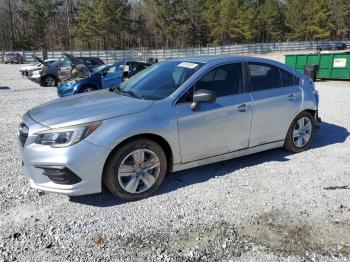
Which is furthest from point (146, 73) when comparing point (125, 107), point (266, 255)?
point (266, 255)

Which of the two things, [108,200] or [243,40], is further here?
[243,40]

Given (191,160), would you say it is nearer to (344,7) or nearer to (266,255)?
(266,255)

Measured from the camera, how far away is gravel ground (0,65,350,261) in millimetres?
3277

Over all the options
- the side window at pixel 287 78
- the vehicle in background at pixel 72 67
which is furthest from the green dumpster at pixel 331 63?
the side window at pixel 287 78

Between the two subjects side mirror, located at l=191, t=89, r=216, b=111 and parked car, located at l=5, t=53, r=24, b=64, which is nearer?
side mirror, located at l=191, t=89, r=216, b=111

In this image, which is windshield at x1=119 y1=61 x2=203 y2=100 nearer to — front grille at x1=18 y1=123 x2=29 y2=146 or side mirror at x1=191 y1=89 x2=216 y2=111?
side mirror at x1=191 y1=89 x2=216 y2=111

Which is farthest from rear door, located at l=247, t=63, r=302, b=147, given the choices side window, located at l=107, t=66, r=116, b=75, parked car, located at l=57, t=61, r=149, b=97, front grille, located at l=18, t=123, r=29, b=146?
side window, located at l=107, t=66, r=116, b=75

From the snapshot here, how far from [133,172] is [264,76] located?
2.54 meters

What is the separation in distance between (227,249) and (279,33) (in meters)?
78.2

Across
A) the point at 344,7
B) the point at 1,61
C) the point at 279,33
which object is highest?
the point at 344,7

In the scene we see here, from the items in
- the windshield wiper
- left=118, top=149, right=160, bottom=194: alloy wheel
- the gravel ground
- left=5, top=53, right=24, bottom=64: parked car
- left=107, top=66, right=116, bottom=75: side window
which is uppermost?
the windshield wiper

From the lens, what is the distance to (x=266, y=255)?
3.21 metres

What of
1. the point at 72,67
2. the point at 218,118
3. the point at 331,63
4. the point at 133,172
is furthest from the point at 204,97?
the point at 331,63

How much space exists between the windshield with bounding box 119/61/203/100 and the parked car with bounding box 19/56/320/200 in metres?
0.02
